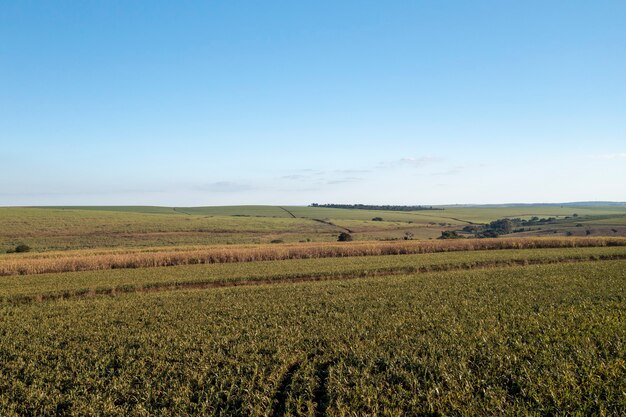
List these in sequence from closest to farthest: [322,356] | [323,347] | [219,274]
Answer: [322,356]
[323,347]
[219,274]

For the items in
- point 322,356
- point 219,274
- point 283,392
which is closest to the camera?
point 283,392

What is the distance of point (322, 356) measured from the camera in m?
13.1

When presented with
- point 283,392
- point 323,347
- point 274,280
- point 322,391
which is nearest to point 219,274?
point 274,280

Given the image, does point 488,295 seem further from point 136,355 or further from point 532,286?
point 136,355

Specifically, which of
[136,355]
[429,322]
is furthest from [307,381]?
[429,322]

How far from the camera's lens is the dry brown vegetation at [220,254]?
3862cm

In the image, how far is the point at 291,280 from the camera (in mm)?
32531

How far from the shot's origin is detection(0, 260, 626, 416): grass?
10.2 meters

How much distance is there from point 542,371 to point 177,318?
1519 cm

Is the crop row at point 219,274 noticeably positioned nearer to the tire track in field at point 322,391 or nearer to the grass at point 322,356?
the grass at point 322,356

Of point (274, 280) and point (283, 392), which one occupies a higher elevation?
point (283, 392)

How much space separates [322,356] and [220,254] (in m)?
34.7

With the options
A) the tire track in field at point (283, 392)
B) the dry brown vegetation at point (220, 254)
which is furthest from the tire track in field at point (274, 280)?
the tire track in field at point (283, 392)

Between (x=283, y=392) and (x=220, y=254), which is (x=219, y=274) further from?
(x=283, y=392)
